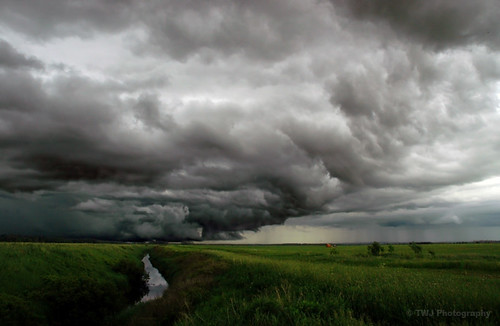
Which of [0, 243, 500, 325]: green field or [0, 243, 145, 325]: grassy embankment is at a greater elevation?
[0, 243, 500, 325]: green field

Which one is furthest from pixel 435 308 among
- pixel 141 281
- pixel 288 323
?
pixel 141 281

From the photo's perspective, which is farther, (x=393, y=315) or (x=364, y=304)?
(x=364, y=304)

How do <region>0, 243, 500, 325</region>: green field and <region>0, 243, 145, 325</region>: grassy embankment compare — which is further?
<region>0, 243, 145, 325</region>: grassy embankment

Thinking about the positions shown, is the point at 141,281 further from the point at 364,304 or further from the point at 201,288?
the point at 364,304

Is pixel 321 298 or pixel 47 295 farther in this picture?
pixel 47 295

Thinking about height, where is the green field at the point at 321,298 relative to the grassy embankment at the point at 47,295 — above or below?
above

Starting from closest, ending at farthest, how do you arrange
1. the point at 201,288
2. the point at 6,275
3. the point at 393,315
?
the point at 393,315, the point at 201,288, the point at 6,275

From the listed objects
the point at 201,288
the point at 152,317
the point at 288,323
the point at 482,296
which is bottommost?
the point at 152,317

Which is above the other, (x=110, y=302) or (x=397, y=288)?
(x=397, y=288)

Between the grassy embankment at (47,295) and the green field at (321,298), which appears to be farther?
the grassy embankment at (47,295)

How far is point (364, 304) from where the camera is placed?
1058cm

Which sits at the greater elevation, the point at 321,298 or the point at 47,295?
the point at 321,298

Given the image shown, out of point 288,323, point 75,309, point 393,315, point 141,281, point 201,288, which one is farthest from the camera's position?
point 141,281

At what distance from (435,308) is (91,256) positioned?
53316mm
